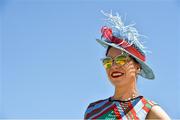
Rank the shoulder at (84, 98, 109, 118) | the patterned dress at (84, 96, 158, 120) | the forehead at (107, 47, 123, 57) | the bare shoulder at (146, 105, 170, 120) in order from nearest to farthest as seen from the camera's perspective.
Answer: the bare shoulder at (146, 105, 170, 120), the patterned dress at (84, 96, 158, 120), the forehead at (107, 47, 123, 57), the shoulder at (84, 98, 109, 118)

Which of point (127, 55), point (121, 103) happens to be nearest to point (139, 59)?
point (127, 55)

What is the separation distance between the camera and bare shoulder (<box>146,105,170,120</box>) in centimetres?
486

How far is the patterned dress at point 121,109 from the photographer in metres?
5.02

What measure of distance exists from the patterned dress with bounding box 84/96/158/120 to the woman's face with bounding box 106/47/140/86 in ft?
0.67

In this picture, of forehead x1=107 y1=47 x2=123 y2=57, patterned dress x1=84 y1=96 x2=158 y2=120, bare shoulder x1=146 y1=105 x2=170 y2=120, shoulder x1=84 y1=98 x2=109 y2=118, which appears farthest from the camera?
shoulder x1=84 y1=98 x2=109 y2=118

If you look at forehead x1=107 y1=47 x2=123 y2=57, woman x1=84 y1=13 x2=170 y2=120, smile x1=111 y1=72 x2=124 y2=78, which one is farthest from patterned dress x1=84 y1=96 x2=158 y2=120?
forehead x1=107 y1=47 x2=123 y2=57

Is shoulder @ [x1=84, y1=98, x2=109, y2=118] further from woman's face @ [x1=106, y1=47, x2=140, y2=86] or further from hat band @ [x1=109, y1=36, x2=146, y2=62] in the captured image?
hat band @ [x1=109, y1=36, x2=146, y2=62]

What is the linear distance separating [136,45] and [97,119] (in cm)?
89

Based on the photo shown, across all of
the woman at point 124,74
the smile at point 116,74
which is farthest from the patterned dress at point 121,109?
the smile at point 116,74

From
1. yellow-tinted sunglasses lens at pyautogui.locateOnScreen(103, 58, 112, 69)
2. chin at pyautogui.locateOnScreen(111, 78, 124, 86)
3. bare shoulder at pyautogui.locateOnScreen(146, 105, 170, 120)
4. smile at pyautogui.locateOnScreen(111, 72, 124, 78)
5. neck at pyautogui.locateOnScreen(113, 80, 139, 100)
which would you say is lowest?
bare shoulder at pyautogui.locateOnScreen(146, 105, 170, 120)

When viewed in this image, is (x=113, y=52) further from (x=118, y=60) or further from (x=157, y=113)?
(x=157, y=113)

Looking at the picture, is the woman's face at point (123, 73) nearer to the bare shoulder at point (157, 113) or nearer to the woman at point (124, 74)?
the woman at point (124, 74)

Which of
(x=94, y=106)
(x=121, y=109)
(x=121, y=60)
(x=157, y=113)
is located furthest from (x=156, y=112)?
(x=94, y=106)

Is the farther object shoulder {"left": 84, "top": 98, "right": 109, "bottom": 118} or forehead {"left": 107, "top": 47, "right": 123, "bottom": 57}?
shoulder {"left": 84, "top": 98, "right": 109, "bottom": 118}
